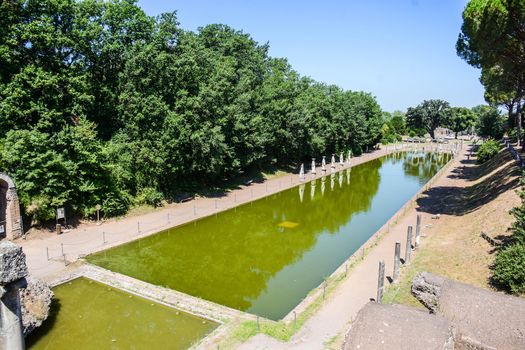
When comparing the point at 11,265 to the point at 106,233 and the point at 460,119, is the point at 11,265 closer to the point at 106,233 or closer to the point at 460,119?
the point at 106,233

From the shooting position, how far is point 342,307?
547 inches

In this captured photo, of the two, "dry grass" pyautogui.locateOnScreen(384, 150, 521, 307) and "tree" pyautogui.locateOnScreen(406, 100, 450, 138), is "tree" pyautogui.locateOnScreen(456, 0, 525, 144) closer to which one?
"dry grass" pyautogui.locateOnScreen(384, 150, 521, 307)

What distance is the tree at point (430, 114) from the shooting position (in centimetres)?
8775

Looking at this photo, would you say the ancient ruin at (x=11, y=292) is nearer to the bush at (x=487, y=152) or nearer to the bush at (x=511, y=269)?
the bush at (x=511, y=269)

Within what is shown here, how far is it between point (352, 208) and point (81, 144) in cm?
2059

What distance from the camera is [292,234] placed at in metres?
24.4

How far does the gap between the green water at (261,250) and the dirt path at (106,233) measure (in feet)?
2.66

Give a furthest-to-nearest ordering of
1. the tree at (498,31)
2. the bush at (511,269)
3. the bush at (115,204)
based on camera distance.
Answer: the bush at (115,204), the tree at (498,31), the bush at (511,269)

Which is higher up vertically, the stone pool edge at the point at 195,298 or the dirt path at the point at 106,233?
the dirt path at the point at 106,233

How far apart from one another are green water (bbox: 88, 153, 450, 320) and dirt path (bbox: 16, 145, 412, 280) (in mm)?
811

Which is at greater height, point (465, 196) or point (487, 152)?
point (487, 152)

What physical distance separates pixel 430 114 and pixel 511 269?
82629mm

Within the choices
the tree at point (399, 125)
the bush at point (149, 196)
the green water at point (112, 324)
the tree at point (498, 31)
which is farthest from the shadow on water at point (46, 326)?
the tree at point (399, 125)

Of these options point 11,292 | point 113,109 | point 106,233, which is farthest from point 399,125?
point 11,292
